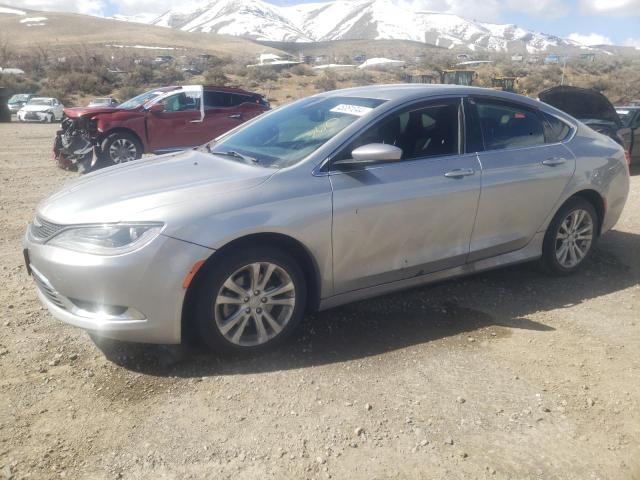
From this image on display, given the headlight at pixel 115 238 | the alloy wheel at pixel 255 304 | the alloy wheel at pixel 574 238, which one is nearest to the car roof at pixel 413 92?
the alloy wheel at pixel 574 238

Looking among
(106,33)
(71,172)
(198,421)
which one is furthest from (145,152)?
(106,33)

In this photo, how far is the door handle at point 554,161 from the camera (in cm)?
466

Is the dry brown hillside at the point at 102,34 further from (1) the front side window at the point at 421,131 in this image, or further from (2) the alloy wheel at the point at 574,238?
(1) the front side window at the point at 421,131

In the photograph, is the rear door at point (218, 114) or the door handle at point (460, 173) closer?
the door handle at point (460, 173)

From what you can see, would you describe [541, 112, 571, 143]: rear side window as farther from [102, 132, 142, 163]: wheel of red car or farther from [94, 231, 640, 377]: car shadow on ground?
[102, 132, 142, 163]: wheel of red car

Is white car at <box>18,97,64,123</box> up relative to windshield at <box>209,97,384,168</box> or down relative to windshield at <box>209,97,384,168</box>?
down

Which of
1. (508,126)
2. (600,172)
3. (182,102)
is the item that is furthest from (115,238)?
(182,102)

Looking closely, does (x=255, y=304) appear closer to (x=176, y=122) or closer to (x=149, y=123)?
(x=149, y=123)

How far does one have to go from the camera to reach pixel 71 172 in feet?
34.2

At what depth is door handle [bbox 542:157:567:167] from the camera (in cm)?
466

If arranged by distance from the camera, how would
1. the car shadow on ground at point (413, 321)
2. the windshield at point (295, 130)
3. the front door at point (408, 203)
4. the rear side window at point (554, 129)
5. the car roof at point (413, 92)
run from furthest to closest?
the rear side window at point (554, 129)
the car roof at point (413, 92)
the windshield at point (295, 130)
the front door at point (408, 203)
the car shadow on ground at point (413, 321)

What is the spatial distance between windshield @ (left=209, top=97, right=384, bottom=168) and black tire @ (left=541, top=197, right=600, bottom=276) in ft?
6.24

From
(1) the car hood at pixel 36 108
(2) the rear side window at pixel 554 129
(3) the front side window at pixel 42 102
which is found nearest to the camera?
(2) the rear side window at pixel 554 129

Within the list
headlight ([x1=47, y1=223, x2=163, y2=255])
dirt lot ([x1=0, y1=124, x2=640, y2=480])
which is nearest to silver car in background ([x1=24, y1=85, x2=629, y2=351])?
headlight ([x1=47, y1=223, x2=163, y2=255])
